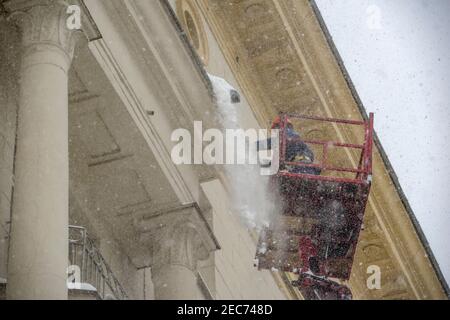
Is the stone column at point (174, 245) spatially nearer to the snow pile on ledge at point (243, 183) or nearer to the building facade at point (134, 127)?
the building facade at point (134, 127)

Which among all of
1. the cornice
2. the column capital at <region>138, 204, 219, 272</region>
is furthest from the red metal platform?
the cornice

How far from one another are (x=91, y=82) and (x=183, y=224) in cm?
214

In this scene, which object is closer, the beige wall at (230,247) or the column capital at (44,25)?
the column capital at (44,25)

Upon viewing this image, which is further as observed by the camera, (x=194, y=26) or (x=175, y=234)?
(x=194, y=26)

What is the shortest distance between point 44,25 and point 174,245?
12.0 feet

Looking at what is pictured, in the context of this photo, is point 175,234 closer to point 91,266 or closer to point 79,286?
point 91,266

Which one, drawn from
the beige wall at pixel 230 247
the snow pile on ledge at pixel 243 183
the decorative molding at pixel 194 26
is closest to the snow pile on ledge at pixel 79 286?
the beige wall at pixel 230 247

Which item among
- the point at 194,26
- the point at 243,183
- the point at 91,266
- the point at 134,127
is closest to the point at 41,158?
the point at 91,266

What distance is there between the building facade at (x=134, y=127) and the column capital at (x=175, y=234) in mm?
17

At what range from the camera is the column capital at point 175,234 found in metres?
15.2

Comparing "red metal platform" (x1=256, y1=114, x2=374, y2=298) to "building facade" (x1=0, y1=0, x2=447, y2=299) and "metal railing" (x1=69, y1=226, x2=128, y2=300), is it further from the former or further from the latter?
"metal railing" (x1=69, y1=226, x2=128, y2=300)

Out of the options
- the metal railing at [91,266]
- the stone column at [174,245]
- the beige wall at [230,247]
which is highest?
the beige wall at [230,247]

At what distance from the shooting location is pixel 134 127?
14.8m

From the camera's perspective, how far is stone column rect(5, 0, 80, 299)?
10875 mm
